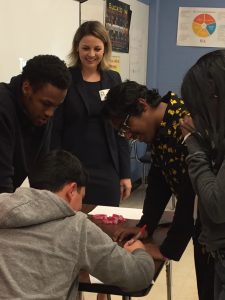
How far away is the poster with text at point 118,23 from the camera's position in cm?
423

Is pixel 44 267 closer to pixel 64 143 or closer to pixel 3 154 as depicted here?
pixel 3 154

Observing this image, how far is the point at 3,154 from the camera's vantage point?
1.59 m

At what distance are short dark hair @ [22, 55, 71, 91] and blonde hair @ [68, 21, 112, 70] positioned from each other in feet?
2.56

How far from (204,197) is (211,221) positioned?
0.08 m

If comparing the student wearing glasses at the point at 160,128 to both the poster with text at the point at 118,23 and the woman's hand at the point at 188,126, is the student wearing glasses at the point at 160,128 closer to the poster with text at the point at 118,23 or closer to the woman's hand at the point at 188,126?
the woman's hand at the point at 188,126

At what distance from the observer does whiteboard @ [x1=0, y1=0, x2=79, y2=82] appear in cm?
230

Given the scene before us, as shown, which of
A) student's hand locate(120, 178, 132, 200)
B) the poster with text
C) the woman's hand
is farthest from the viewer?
the poster with text

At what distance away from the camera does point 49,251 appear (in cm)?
115

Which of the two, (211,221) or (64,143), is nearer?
(211,221)

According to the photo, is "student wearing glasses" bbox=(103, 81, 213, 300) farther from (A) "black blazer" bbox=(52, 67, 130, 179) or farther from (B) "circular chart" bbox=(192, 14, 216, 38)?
(B) "circular chart" bbox=(192, 14, 216, 38)

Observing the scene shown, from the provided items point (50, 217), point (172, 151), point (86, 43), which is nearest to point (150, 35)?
→ point (86, 43)

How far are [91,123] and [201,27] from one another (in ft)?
11.7

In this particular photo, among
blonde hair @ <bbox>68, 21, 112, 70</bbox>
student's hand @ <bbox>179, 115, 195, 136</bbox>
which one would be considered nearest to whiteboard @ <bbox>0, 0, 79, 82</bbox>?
blonde hair @ <bbox>68, 21, 112, 70</bbox>

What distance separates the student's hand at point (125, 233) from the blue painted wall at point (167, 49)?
3.98m
